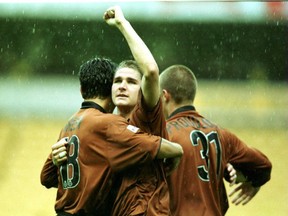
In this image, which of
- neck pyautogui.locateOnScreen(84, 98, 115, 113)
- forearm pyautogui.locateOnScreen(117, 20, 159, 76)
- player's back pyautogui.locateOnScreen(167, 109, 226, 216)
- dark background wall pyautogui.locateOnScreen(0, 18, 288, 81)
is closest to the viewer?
forearm pyautogui.locateOnScreen(117, 20, 159, 76)

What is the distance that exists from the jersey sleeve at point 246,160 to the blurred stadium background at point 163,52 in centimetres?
484

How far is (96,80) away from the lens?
3273 mm

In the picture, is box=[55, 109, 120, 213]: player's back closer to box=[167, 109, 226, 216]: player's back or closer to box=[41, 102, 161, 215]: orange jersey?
box=[41, 102, 161, 215]: orange jersey

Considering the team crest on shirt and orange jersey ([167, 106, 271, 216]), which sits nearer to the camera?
the team crest on shirt

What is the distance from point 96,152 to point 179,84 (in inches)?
30.8

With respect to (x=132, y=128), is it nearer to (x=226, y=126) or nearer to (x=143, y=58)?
(x=143, y=58)

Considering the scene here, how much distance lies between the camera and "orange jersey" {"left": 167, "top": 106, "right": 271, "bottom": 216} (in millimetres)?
3533

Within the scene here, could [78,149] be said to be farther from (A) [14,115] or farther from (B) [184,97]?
(A) [14,115]

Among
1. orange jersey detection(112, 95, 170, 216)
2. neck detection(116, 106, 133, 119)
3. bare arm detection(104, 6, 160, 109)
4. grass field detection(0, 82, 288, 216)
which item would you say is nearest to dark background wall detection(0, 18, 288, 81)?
grass field detection(0, 82, 288, 216)

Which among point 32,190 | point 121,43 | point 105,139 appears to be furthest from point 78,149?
point 121,43

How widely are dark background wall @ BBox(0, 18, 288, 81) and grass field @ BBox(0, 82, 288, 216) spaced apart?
25 centimetres

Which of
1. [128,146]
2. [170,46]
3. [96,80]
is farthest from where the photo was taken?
[170,46]

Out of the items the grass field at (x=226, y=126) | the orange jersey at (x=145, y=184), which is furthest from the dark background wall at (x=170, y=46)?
the orange jersey at (x=145, y=184)

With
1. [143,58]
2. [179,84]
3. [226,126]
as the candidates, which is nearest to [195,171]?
[179,84]
